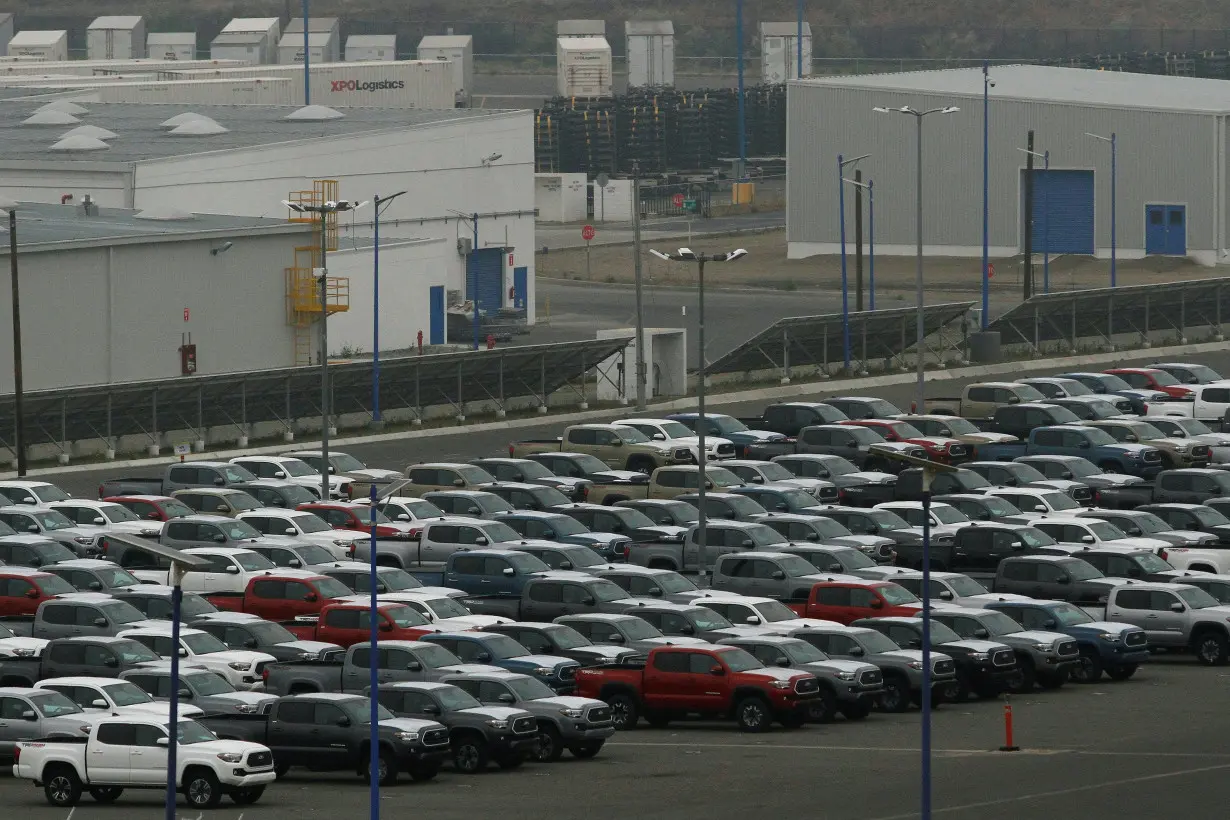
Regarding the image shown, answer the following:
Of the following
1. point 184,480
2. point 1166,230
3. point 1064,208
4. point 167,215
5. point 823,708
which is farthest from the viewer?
point 1064,208

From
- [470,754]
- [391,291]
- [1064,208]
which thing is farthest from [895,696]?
[1064,208]

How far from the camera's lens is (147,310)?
76875 mm

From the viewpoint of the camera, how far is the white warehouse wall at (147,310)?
73.5m

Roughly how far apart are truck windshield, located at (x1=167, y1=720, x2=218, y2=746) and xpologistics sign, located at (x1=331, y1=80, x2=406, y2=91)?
11423 cm

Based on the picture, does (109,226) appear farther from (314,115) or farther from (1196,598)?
(1196,598)

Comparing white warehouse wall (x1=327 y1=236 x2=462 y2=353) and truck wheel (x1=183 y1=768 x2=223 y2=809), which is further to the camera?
white warehouse wall (x1=327 y1=236 x2=462 y2=353)

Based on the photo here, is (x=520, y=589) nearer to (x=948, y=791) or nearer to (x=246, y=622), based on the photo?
(x=246, y=622)

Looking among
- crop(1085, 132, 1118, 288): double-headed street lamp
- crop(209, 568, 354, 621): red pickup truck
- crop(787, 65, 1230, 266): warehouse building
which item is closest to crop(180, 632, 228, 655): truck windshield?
crop(209, 568, 354, 621): red pickup truck

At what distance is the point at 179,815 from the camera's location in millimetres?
31875

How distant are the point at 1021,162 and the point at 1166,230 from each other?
24.4ft

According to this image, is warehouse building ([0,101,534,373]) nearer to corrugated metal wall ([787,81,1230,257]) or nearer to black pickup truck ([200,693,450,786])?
corrugated metal wall ([787,81,1230,257])

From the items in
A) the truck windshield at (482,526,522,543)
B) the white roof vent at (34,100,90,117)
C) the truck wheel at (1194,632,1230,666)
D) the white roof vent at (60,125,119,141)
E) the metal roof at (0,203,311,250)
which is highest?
the white roof vent at (34,100,90,117)

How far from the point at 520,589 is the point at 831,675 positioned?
9389mm

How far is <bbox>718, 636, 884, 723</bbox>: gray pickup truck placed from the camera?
38719 mm
